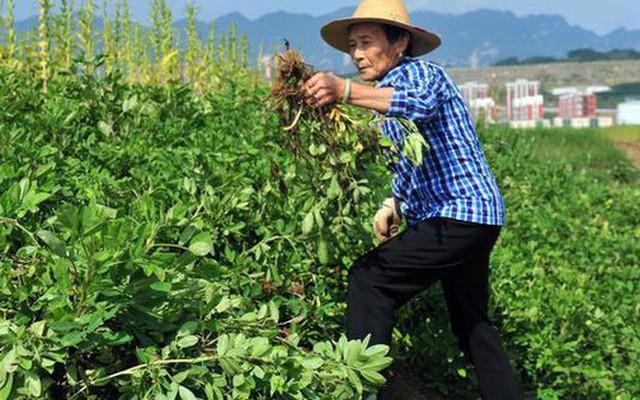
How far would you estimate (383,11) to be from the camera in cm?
324

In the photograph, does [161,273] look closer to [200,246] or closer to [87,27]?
[200,246]

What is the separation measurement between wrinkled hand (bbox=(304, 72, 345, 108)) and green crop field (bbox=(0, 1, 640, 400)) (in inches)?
7.5

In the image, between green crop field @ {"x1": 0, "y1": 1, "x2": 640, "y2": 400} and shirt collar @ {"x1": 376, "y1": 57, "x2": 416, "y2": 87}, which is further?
shirt collar @ {"x1": 376, "y1": 57, "x2": 416, "y2": 87}

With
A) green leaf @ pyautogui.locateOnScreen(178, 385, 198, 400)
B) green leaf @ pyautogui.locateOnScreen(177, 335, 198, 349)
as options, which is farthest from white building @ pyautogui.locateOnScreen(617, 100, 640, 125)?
green leaf @ pyautogui.locateOnScreen(178, 385, 198, 400)

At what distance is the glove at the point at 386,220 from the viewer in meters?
3.63

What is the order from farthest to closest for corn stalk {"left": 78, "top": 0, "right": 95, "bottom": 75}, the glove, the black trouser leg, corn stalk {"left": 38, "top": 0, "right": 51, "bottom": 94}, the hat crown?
corn stalk {"left": 78, "top": 0, "right": 95, "bottom": 75}, corn stalk {"left": 38, "top": 0, "right": 51, "bottom": 94}, the glove, the black trouser leg, the hat crown

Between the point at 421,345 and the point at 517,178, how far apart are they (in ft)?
17.1

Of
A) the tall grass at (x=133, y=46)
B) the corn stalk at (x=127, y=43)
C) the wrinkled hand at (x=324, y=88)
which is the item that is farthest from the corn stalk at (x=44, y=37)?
the wrinkled hand at (x=324, y=88)

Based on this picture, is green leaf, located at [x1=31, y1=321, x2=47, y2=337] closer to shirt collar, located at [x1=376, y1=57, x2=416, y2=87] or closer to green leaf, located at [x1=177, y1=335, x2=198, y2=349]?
green leaf, located at [x1=177, y1=335, x2=198, y2=349]

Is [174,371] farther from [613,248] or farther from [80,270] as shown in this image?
[613,248]

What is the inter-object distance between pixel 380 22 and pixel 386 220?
85 centimetres

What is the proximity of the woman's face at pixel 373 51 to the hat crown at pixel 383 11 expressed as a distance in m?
0.05

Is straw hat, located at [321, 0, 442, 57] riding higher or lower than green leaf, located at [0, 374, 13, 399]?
higher

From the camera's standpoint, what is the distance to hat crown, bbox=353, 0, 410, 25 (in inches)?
127
